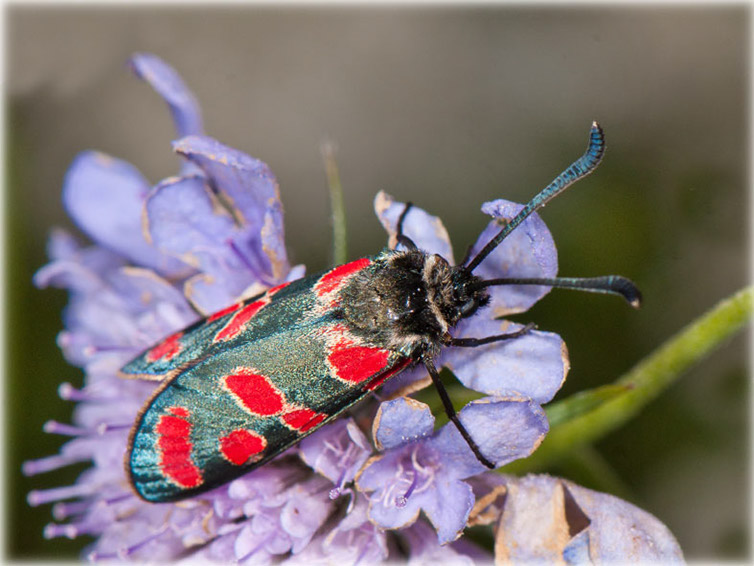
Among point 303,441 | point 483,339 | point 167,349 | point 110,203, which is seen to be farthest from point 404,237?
point 110,203

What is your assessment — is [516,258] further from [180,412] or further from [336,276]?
[180,412]

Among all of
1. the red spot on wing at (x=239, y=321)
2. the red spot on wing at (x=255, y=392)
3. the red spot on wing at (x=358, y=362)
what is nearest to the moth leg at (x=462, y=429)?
the red spot on wing at (x=358, y=362)

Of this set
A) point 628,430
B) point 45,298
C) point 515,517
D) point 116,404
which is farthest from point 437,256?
point 45,298

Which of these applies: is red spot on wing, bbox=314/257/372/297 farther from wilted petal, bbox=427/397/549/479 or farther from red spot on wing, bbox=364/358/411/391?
wilted petal, bbox=427/397/549/479

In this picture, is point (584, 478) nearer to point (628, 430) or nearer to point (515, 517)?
point (515, 517)

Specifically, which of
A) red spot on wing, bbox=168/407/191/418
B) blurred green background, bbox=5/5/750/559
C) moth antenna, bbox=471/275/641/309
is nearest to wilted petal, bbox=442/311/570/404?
moth antenna, bbox=471/275/641/309

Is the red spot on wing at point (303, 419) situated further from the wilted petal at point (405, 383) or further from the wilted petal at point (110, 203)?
the wilted petal at point (110, 203)
